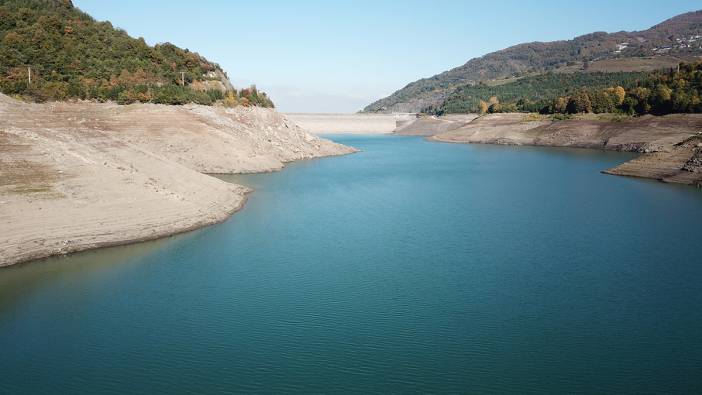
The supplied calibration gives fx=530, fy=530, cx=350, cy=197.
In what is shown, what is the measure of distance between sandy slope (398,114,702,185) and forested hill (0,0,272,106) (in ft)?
124

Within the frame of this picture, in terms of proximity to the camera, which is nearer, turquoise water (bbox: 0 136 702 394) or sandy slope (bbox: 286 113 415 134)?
turquoise water (bbox: 0 136 702 394)

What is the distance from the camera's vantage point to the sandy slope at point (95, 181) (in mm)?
20109

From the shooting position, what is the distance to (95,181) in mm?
23922

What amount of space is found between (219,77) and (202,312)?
1808 inches

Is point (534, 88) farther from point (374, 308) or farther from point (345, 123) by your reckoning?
point (374, 308)

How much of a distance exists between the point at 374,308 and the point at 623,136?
197 ft

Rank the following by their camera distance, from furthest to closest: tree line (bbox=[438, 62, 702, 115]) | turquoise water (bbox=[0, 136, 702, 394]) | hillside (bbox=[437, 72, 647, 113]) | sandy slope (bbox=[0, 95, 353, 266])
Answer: hillside (bbox=[437, 72, 647, 113])
tree line (bbox=[438, 62, 702, 115])
sandy slope (bbox=[0, 95, 353, 266])
turquoise water (bbox=[0, 136, 702, 394])

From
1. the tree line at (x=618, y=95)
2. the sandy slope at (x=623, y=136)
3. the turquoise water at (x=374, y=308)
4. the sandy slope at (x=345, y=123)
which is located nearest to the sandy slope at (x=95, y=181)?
the turquoise water at (x=374, y=308)

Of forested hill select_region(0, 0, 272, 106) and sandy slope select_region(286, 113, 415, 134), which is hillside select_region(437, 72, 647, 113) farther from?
forested hill select_region(0, 0, 272, 106)

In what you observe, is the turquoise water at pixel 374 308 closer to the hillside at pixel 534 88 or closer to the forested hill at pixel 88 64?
the forested hill at pixel 88 64

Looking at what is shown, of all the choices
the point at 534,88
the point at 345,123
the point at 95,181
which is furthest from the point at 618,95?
the point at 95,181

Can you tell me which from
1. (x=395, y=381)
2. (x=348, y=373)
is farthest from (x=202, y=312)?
(x=395, y=381)

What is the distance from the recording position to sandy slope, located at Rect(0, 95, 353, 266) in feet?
66.0

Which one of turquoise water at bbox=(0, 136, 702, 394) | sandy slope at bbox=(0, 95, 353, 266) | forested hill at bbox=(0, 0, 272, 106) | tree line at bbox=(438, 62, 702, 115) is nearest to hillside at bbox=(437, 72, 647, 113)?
tree line at bbox=(438, 62, 702, 115)
